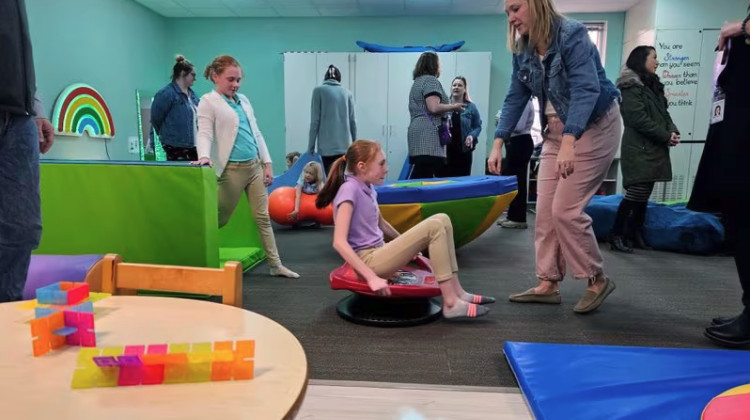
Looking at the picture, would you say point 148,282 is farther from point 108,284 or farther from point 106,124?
point 106,124

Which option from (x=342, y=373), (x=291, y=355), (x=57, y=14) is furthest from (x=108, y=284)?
(x=57, y=14)

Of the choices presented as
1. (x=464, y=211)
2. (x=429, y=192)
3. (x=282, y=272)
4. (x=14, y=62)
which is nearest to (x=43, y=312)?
(x=14, y=62)

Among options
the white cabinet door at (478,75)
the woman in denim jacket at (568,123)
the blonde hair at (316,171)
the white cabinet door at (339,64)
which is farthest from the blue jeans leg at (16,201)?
the white cabinet door at (478,75)

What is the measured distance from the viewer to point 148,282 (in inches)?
43.4

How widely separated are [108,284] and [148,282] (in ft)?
0.30

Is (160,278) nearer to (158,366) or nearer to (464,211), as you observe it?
(158,366)

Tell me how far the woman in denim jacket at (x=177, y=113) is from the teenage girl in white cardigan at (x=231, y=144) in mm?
1067

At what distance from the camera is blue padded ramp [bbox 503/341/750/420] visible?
1.36 m

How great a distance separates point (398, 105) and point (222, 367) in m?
6.33

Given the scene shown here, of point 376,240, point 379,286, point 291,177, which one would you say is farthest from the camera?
point 291,177

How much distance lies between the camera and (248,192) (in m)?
2.94

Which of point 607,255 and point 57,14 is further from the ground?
point 57,14

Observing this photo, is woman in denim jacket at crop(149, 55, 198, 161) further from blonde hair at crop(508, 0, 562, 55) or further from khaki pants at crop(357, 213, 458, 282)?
blonde hair at crop(508, 0, 562, 55)

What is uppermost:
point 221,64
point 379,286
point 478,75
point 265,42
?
point 265,42
